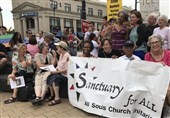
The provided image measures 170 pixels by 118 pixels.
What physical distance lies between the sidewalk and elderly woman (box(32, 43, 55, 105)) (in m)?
0.23

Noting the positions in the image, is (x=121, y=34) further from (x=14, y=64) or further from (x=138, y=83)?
(x=14, y=64)

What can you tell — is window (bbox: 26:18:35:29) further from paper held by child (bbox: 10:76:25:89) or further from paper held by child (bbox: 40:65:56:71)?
paper held by child (bbox: 40:65:56:71)

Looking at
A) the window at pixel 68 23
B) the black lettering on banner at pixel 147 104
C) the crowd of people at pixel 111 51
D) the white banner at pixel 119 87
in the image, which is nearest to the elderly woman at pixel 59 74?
the crowd of people at pixel 111 51

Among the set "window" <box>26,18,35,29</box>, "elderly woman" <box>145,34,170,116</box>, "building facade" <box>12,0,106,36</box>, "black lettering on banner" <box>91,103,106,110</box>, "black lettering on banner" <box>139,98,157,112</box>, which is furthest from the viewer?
"window" <box>26,18,35,29</box>

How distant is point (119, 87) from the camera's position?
4340mm

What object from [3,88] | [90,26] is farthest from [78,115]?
[90,26]

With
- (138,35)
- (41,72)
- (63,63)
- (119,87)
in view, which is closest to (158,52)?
(138,35)

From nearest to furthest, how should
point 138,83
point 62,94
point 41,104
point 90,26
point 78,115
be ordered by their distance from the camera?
point 138,83 → point 78,115 → point 41,104 → point 62,94 → point 90,26

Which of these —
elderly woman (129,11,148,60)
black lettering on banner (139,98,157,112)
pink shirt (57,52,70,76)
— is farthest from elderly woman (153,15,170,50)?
pink shirt (57,52,70,76)

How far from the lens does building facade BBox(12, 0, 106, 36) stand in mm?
50625

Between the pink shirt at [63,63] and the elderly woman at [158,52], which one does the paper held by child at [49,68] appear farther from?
the elderly woman at [158,52]

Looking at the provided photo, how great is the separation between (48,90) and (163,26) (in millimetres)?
3039

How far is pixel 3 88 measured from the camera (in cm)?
682

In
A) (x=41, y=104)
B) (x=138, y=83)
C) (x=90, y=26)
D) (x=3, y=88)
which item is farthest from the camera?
(x=90, y=26)
